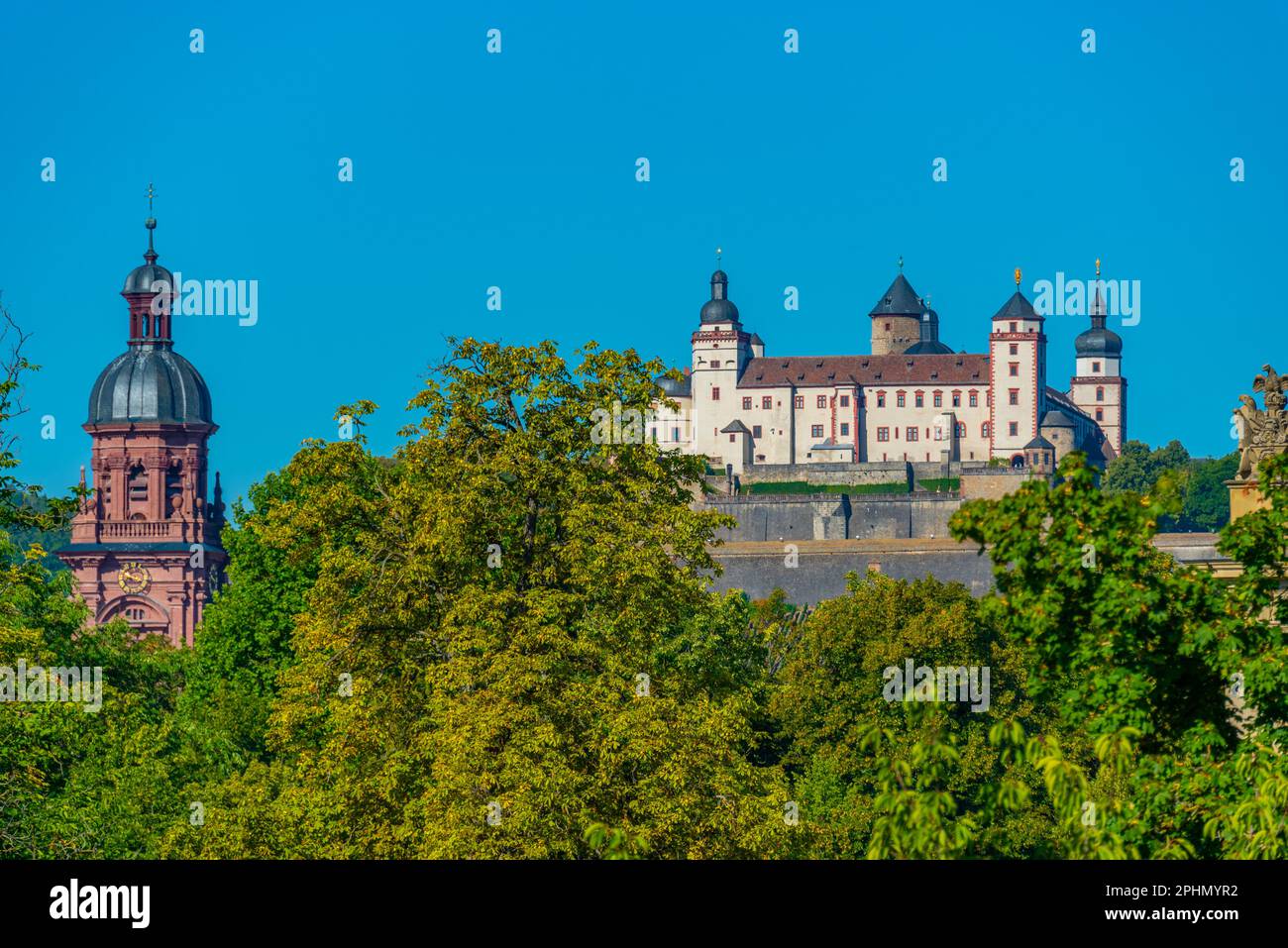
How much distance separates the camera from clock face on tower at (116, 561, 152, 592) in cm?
10144

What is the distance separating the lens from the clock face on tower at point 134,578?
10144cm

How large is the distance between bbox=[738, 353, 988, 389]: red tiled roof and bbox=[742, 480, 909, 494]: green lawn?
49.0 ft

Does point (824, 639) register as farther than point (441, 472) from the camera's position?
Yes

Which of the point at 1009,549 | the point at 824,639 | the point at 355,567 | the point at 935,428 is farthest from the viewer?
the point at 935,428

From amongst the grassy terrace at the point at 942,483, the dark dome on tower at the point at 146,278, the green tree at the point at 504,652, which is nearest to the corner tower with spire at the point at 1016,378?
the grassy terrace at the point at 942,483

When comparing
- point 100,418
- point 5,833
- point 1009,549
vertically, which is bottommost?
point 5,833

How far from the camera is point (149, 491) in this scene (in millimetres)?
103938

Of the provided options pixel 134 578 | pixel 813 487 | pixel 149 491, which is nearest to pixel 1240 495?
pixel 134 578

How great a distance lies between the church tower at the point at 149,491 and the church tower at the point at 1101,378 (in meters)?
83.5

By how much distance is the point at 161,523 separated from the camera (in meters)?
103

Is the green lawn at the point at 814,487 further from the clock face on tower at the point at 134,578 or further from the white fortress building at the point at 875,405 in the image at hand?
the clock face on tower at the point at 134,578
